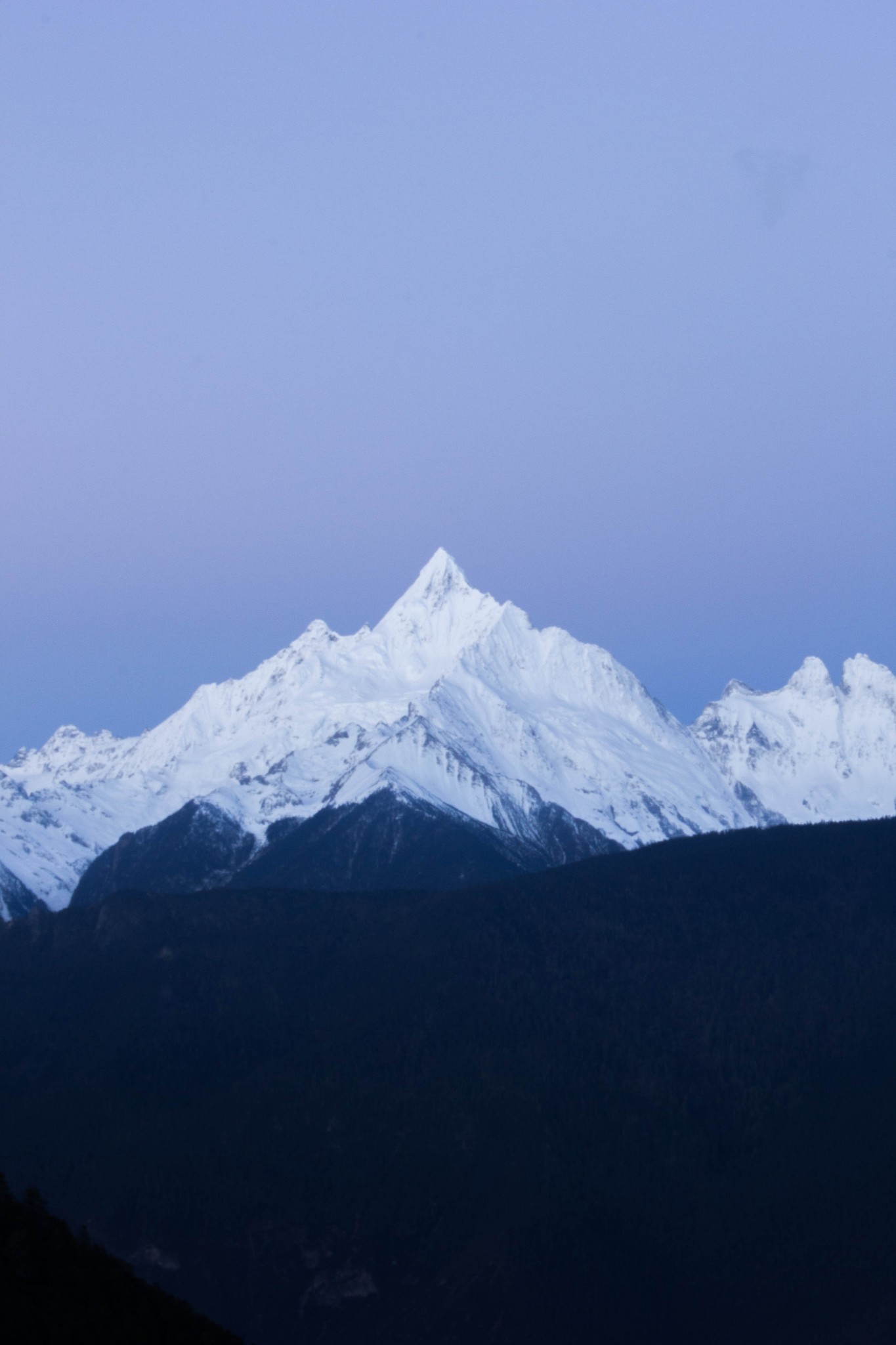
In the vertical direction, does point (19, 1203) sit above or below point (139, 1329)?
above

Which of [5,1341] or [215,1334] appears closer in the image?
[5,1341]

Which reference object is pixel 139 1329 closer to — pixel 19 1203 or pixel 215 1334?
pixel 215 1334

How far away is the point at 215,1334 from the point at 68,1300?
10.2 m

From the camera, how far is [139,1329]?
125 metres

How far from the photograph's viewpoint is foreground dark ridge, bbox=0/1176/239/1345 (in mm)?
120188

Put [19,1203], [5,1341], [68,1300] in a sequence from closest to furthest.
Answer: [5,1341], [68,1300], [19,1203]

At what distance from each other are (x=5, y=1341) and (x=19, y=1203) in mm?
24517

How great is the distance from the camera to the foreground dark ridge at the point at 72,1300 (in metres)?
120

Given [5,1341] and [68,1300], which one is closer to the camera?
[5,1341]

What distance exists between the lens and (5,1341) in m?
116

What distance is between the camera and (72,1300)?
411 ft

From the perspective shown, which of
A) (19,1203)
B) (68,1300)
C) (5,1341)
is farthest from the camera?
(19,1203)

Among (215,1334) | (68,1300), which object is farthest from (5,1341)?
(215,1334)

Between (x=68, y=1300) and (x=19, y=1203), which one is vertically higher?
(x=19, y=1203)
